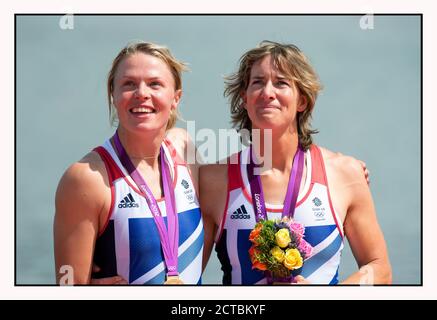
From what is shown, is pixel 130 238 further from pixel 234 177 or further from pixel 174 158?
pixel 234 177

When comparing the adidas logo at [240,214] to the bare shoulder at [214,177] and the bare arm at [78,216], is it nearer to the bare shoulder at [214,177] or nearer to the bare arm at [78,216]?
the bare shoulder at [214,177]

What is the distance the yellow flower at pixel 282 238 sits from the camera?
7.41 m

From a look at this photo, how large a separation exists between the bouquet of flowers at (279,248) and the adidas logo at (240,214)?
0.20 metres

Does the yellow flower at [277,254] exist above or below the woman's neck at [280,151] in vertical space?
below

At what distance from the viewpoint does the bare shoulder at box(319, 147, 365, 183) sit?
7.95 m

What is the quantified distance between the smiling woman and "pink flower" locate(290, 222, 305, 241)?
0.81 meters

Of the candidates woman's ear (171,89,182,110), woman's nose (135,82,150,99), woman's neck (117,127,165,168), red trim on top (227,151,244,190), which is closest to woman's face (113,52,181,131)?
woman's nose (135,82,150,99)

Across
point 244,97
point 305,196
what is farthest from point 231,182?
point 244,97

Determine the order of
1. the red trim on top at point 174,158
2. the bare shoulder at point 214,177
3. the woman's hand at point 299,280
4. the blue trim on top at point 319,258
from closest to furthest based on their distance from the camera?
the woman's hand at point 299,280
the blue trim on top at point 319,258
the red trim on top at point 174,158
the bare shoulder at point 214,177

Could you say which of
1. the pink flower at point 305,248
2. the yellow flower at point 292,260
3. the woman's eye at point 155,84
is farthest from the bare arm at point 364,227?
the woman's eye at point 155,84

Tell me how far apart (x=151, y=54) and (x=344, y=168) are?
2.00 m

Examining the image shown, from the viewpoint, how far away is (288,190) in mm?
7824
